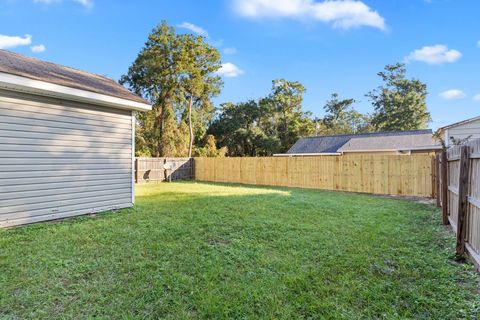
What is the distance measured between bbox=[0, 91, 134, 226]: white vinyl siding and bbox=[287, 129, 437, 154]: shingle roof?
14967mm

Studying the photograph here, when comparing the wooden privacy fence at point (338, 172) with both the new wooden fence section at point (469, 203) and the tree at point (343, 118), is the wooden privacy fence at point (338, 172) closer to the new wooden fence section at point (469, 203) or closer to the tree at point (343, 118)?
the new wooden fence section at point (469, 203)

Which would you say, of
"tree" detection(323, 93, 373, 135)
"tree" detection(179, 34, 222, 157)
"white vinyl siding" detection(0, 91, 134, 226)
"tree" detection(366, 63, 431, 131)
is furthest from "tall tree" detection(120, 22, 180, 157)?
"tree" detection(366, 63, 431, 131)

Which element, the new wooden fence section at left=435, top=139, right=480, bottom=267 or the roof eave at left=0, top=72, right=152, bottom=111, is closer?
the new wooden fence section at left=435, top=139, right=480, bottom=267

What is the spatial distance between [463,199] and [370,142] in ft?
51.0

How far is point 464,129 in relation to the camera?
27.2 feet

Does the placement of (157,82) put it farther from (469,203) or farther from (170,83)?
(469,203)

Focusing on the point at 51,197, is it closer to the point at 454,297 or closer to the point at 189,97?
the point at 454,297

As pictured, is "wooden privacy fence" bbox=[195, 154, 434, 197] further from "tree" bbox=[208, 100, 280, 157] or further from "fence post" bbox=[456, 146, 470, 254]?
"tree" bbox=[208, 100, 280, 157]

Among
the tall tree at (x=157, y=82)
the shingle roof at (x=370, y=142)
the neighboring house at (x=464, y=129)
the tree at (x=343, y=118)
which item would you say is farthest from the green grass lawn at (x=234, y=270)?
the tree at (x=343, y=118)

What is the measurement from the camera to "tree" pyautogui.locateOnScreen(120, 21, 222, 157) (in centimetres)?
2009

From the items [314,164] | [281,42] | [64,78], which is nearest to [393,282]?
[64,78]

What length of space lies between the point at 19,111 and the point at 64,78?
3.82 feet

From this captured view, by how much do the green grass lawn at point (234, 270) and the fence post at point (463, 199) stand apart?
0.75 ft

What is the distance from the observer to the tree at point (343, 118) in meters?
34.2
